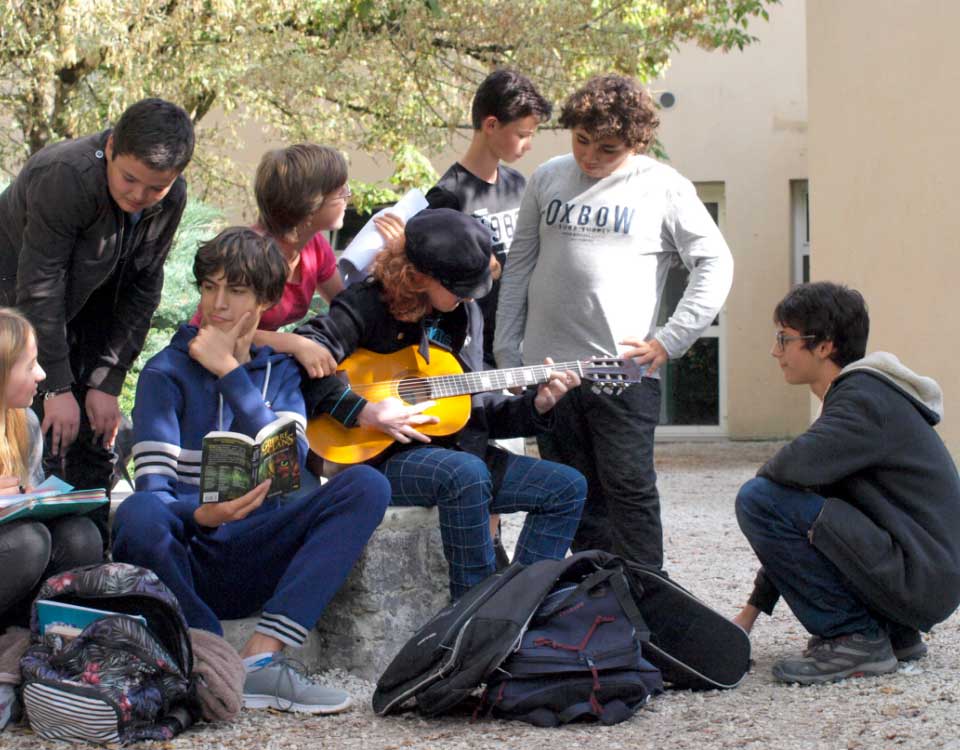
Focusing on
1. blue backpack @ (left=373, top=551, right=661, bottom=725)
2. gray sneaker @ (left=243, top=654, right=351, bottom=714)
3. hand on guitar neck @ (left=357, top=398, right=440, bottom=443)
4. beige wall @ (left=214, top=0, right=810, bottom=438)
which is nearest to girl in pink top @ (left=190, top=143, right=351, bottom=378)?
hand on guitar neck @ (left=357, top=398, right=440, bottom=443)

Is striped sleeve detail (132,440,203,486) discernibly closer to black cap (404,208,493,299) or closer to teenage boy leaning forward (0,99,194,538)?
teenage boy leaning forward (0,99,194,538)

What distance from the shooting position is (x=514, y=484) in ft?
13.6

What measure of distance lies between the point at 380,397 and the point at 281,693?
1.03m

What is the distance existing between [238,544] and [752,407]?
1094cm

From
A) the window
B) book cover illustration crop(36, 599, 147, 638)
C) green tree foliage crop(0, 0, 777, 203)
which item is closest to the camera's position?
book cover illustration crop(36, 599, 147, 638)

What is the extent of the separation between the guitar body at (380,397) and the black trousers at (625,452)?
1.51 ft

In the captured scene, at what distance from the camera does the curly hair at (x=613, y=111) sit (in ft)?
14.7

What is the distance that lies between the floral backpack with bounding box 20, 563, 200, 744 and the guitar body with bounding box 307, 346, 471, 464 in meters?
0.88

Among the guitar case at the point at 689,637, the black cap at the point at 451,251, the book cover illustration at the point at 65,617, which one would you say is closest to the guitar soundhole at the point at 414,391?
the black cap at the point at 451,251

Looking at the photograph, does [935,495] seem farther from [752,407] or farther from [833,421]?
[752,407]

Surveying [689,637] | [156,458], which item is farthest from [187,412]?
[689,637]

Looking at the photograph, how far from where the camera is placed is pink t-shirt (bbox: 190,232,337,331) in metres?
4.45

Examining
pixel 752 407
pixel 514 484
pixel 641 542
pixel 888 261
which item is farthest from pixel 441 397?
pixel 752 407

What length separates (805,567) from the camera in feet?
13.0
